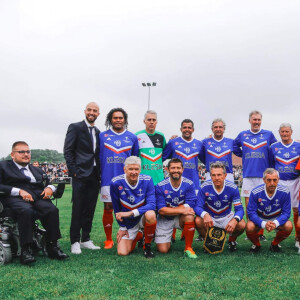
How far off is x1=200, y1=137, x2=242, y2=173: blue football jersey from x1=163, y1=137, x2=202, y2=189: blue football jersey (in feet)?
0.62

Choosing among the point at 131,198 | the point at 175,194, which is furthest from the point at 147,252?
the point at 175,194

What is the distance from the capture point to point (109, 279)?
3.78m

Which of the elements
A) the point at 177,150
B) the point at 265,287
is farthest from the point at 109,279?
the point at 177,150

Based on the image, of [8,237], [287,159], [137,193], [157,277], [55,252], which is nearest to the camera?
[157,277]

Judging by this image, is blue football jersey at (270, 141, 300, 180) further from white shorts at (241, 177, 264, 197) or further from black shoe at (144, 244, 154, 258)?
black shoe at (144, 244, 154, 258)

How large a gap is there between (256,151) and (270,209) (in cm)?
141

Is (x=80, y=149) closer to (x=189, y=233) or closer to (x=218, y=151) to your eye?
(x=189, y=233)

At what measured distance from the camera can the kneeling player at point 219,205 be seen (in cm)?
523

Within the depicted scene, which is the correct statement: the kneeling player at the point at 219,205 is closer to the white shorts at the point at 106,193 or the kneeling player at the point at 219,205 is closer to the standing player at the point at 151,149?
the standing player at the point at 151,149

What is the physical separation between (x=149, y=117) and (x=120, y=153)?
0.84 metres

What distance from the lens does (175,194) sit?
5.34m

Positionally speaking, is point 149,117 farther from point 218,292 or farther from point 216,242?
point 218,292

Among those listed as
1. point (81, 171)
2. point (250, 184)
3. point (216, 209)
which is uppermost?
point (81, 171)

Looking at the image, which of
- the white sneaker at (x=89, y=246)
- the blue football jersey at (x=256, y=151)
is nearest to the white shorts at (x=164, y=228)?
the white sneaker at (x=89, y=246)
